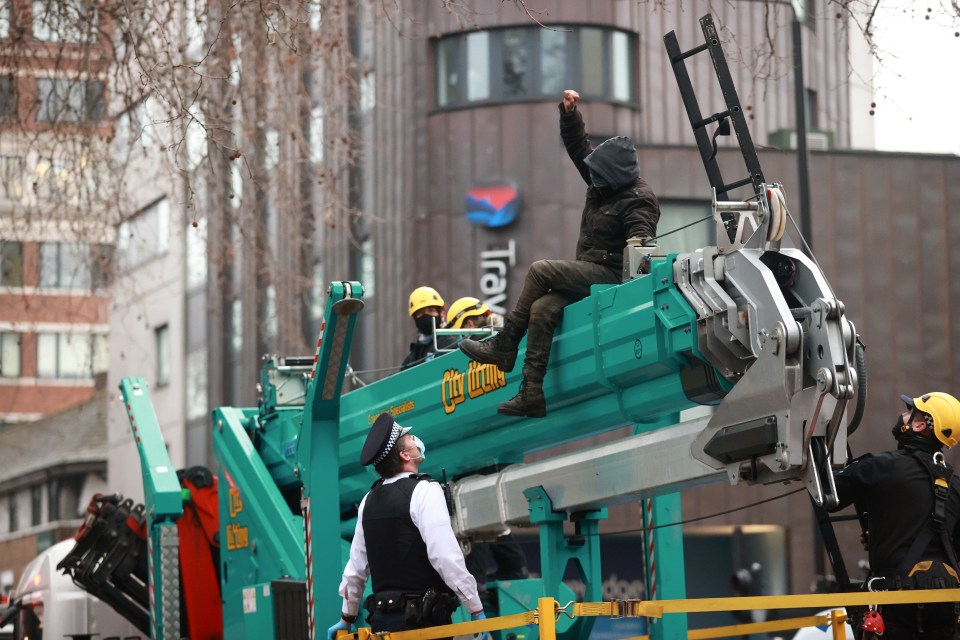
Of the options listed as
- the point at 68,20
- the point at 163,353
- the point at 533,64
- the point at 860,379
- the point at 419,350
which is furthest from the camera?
the point at 163,353

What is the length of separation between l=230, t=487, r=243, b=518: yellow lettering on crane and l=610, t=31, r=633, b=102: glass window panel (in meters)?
16.8

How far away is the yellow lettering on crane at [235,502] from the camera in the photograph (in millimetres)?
11070

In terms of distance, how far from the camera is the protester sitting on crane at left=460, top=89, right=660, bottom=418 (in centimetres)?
794

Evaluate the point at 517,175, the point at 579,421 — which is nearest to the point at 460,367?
the point at 579,421

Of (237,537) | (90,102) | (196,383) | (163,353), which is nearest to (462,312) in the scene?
(237,537)

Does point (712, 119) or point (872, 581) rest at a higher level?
point (712, 119)

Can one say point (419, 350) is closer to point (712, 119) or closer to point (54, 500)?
point (712, 119)

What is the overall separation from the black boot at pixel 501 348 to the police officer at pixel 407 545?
2.20ft

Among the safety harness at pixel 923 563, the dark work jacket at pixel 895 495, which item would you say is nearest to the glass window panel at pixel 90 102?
the dark work jacket at pixel 895 495

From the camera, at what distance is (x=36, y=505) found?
1919 inches

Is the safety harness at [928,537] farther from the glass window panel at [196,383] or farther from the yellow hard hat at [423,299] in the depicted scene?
the glass window panel at [196,383]

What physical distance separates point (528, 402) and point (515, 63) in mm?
19125

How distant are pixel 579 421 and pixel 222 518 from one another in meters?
4.21

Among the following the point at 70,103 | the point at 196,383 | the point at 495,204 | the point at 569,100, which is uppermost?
the point at 495,204
